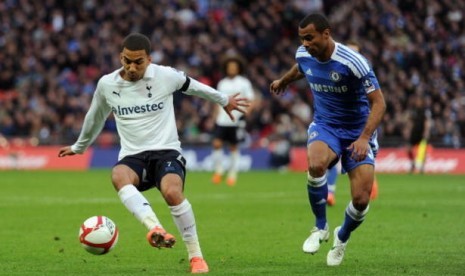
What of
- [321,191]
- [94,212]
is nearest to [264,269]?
[321,191]

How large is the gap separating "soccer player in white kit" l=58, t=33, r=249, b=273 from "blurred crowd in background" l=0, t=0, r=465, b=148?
779 inches

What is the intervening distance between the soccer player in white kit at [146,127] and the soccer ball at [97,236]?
1.13 feet

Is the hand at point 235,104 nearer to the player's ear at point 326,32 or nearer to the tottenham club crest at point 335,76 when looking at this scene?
the tottenham club crest at point 335,76

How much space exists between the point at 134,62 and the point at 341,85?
200 cm

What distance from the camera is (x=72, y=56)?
34625 mm

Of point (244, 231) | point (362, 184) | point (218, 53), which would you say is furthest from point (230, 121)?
point (362, 184)

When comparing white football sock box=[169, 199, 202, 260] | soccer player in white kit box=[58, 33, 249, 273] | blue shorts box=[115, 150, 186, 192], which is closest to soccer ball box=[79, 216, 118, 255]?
soccer player in white kit box=[58, 33, 249, 273]

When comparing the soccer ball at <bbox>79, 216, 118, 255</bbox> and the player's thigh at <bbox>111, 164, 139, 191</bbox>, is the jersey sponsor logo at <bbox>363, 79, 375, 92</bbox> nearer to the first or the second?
the player's thigh at <bbox>111, 164, 139, 191</bbox>

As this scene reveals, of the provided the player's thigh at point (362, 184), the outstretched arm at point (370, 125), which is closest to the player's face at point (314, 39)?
the outstretched arm at point (370, 125)

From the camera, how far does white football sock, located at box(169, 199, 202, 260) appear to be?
8.67m

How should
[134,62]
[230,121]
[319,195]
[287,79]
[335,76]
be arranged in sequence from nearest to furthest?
[134,62]
[335,76]
[319,195]
[287,79]
[230,121]

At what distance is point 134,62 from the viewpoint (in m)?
8.82

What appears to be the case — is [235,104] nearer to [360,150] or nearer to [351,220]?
[360,150]

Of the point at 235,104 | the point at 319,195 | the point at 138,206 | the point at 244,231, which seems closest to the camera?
the point at 138,206
